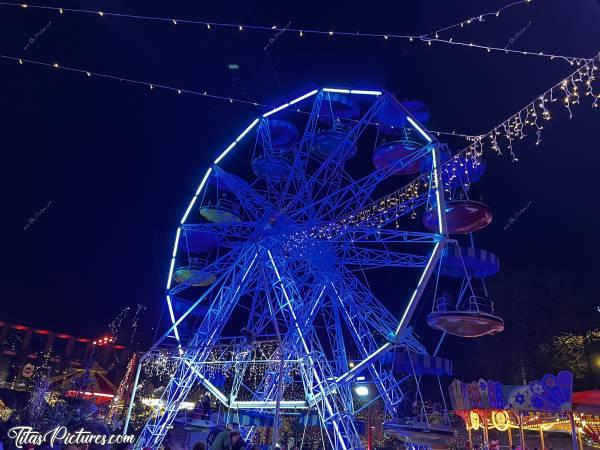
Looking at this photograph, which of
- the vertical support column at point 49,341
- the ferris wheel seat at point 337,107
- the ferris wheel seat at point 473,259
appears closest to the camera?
the ferris wheel seat at point 473,259

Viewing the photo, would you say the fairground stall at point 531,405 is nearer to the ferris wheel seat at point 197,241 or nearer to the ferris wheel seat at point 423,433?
the ferris wheel seat at point 423,433

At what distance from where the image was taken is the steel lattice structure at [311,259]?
13023 mm

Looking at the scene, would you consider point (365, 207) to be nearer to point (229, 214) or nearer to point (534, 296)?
point (229, 214)

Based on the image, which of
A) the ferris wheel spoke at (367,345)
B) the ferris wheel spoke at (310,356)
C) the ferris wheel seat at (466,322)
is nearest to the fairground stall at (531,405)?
the ferris wheel seat at (466,322)

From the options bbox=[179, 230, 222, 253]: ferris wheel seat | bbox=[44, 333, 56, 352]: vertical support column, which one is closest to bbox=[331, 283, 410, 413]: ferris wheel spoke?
bbox=[179, 230, 222, 253]: ferris wheel seat

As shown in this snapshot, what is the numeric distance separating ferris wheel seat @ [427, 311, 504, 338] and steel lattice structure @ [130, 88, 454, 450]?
74cm

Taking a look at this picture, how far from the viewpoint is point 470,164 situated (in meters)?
13.6

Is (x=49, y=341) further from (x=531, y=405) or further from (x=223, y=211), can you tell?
(x=531, y=405)

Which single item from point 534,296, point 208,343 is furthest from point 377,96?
point 534,296

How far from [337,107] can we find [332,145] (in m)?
1.29

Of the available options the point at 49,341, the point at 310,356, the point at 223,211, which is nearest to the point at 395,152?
the point at 223,211

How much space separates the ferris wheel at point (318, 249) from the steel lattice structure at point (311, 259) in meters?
0.04

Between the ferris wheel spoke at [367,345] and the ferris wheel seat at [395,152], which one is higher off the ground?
the ferris wheel seat at [395,152]

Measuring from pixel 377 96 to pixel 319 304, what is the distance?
660cm
